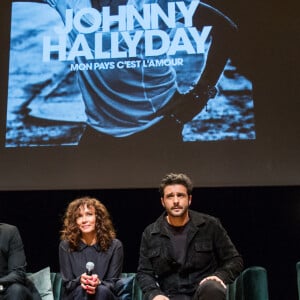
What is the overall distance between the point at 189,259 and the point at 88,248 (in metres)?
0.67

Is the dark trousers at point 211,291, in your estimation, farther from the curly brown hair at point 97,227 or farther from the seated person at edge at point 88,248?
the curly brown hair at point 97,227

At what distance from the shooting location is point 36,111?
4.39 meters

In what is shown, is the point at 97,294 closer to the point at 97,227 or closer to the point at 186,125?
the point at 97,227

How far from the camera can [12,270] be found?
3330mm

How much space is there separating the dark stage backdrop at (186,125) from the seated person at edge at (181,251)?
3.30 ft

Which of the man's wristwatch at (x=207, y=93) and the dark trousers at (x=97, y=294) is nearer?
the dark trousers at (x=97, y=294)

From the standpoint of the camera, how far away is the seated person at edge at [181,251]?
10.2 ft

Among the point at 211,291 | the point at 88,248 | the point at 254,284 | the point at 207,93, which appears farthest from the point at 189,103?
the point at 211,291

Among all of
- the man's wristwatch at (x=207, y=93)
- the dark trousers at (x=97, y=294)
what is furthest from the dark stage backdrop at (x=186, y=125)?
the dark trousers at (x=97, y=294)

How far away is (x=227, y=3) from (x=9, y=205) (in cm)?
246

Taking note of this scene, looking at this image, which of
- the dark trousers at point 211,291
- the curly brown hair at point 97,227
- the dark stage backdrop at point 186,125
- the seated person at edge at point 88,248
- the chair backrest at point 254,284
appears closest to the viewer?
the dark trousers at point 211,291

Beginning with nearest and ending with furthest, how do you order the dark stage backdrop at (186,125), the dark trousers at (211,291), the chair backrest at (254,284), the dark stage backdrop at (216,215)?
the dark trousers at (211,291)
the chair backrest at (254,284)
the dark stage backdrop at (186,125)
the dark stage backdrop at (216,215)

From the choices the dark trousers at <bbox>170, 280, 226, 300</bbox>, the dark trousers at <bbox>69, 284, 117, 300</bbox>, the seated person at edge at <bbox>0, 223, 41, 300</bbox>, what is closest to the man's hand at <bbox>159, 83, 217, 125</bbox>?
the seated person at edge at <bbox>0, 223, 41, 300</bbox>

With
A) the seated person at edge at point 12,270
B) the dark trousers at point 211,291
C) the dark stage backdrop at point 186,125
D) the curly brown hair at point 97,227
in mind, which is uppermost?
the dark stage backdrop at point 186,125
